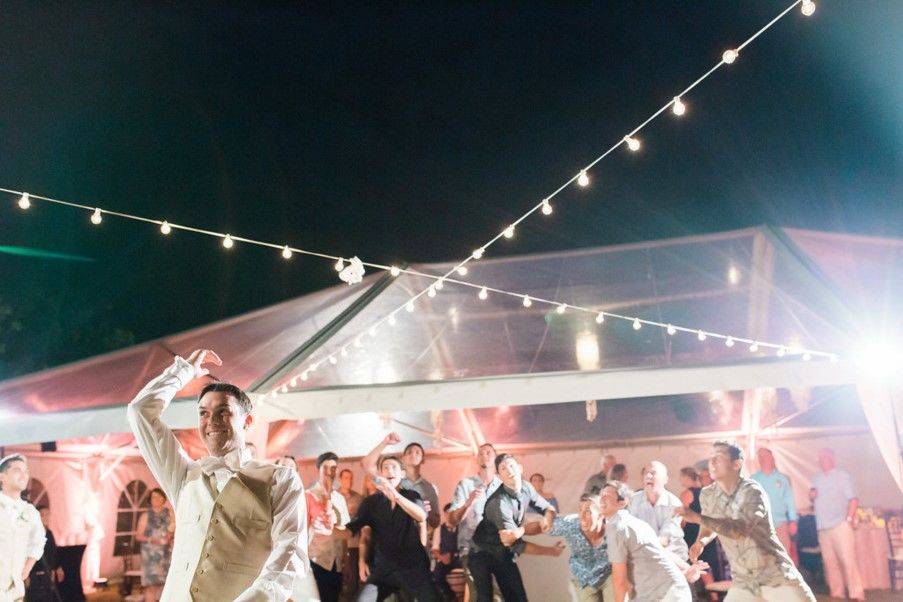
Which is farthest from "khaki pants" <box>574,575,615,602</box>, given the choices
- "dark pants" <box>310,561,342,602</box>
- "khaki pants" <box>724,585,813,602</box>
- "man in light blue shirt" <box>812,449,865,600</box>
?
"man in light blue shirt" <box>812,449,865,600</box>

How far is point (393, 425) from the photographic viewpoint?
9336 millimetres

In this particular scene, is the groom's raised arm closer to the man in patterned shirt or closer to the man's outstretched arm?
the man's outstretched arm

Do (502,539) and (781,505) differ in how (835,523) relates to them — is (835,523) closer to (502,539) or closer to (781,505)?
(781,505)

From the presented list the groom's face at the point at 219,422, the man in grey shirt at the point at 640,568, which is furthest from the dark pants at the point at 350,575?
the groom's face at the point at 219,422

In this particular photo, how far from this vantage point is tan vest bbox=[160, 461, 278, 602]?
189 cm

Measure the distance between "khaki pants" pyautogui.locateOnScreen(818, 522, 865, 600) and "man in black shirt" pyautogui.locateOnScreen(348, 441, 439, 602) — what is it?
4164 mm

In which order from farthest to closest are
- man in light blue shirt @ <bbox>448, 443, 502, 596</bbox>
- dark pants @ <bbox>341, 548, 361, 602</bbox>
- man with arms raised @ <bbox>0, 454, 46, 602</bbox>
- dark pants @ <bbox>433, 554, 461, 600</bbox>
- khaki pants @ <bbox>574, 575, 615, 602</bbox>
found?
dark pants @ <bbox>433, 554, 461, 600</bbox> < dark pants @ <bbox>341, 548, 361, 602</bbox> < man in light blue shirt @ <bbox>448, 443, 502, 596</bbox> < man with arms raised @ <bbox>0, 454, 46, 602</bbox> < khaki pants @ <bbox>574, 575, 615, 602</bbox>

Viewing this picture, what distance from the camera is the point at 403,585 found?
4.91 meters

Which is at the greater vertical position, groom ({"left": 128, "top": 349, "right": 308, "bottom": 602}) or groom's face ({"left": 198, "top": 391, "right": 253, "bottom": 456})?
groom's face ({"left": 198, "top": 391, "right": 253, "bottom": 456})

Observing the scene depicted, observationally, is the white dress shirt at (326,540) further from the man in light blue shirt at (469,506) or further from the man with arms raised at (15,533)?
the man with arms raised at (15,533)

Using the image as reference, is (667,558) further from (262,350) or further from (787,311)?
(262,350)

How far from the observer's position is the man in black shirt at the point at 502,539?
4816 mm

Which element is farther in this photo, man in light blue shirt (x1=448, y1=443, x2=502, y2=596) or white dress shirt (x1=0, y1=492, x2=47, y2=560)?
man in light blue shirt (x1=448, y1=443, x2=502, y2=596)

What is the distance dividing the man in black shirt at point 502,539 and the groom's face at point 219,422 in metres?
3.00
